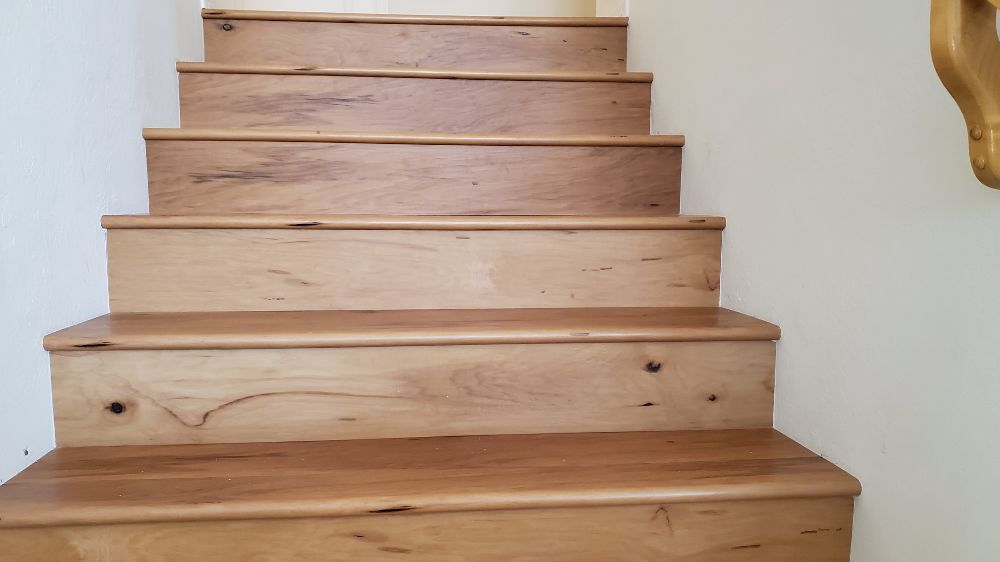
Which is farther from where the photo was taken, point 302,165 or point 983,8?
point 302,165

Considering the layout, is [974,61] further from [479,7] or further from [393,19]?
[479,7]

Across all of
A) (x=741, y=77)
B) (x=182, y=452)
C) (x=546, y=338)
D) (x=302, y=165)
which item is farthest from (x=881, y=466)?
(x=302, y=165)

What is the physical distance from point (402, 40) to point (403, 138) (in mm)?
557

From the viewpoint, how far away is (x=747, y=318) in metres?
1.17

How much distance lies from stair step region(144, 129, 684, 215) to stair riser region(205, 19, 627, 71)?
1.68ft

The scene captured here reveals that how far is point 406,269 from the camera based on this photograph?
4.00ft

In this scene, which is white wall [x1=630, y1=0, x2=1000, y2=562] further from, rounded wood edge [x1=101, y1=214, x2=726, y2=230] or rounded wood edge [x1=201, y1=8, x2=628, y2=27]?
rounded wood edge [x1=201, y1=8, x2=628, y2=27]

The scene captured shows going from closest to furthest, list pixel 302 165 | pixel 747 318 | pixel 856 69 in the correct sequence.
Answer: pixel 856 69, pixel 747 318, pixel 302 165

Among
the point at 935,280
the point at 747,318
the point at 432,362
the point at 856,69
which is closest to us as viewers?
the point at 935,280

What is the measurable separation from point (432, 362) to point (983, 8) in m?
0.78

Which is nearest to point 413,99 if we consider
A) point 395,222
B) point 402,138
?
point 402,138

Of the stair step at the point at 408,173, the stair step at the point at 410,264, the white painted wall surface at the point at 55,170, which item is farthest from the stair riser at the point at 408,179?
the stair step at the point at 410,264

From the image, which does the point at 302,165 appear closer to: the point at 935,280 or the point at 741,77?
the point at 741,77

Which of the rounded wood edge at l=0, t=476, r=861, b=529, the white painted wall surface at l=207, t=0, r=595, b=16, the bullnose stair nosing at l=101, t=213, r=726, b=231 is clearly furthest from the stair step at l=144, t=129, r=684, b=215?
the white painted wall surface at l=207, t=0, r=595, b=16
